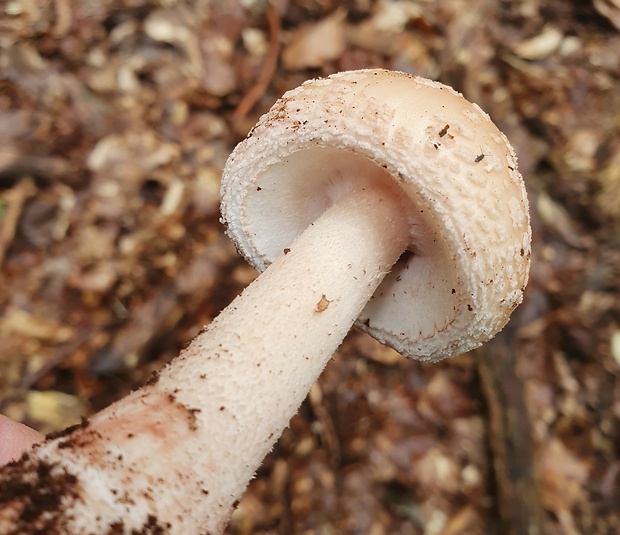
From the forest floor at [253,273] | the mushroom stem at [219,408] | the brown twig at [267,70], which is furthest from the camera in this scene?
the brown twig at [267,70]

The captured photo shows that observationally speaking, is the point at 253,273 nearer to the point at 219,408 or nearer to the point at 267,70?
the point at 267,70

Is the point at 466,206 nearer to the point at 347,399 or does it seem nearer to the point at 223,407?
the point at 223,407

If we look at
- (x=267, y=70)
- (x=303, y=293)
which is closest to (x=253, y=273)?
(x=267, y=70)

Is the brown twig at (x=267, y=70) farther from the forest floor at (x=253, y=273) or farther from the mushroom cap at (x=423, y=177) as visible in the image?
the mushroom cap at (x=423, y=177)

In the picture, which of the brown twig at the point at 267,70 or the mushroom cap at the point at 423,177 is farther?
the brown twig at the point at 267,70

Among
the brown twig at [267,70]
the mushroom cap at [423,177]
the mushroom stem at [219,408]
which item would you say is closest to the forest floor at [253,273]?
the brown twig at [267,70]

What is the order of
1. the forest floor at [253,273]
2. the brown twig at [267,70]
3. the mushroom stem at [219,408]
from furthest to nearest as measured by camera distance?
the brown twig at [267,70] < the forest floor at [253,273] < the mushroom stem at [219,408]

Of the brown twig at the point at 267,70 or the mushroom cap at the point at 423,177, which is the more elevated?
the mushroom cap at the point at 423,177
